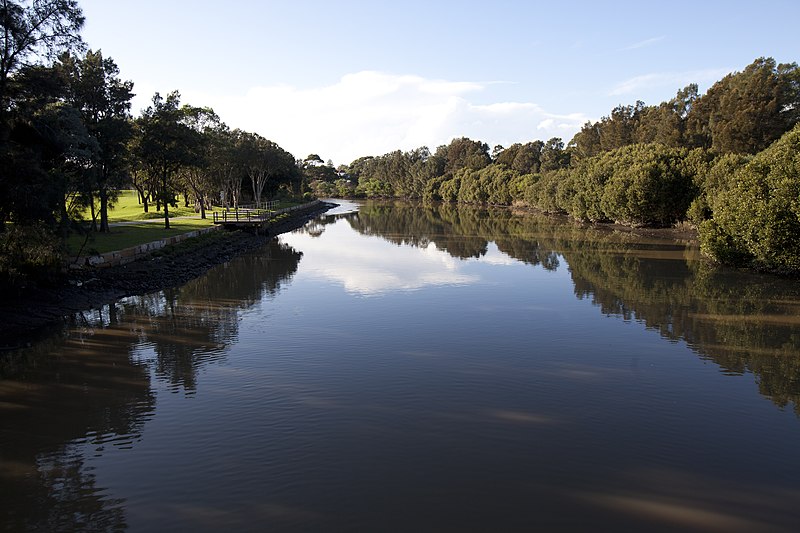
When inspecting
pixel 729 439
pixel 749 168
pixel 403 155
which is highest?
pixel 403 155

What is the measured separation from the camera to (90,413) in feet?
42.4

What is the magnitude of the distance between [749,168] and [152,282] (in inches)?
1343

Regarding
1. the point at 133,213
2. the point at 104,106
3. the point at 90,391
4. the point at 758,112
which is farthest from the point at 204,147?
the point at 758,112

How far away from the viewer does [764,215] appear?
27906mm

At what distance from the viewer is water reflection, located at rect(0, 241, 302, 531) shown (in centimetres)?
929

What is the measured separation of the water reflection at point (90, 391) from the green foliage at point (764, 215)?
26.0 meters

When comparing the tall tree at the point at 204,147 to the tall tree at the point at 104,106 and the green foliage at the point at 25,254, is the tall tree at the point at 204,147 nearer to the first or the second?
the tall tree at the point at 104,106

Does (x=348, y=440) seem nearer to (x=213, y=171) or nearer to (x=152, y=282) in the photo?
(x=152, y=282)

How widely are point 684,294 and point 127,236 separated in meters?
33.7

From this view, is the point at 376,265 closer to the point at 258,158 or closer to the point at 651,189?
the point at 651,189

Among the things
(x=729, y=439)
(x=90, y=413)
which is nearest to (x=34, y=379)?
(x=90, y=413)

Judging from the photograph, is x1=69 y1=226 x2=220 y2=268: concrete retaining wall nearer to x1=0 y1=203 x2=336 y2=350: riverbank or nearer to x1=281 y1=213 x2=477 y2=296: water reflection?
x1=0 y1=203 x2=336 y2=350: riverbank

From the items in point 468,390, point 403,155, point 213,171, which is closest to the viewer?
point 468,390

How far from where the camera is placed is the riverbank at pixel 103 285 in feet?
65.6
